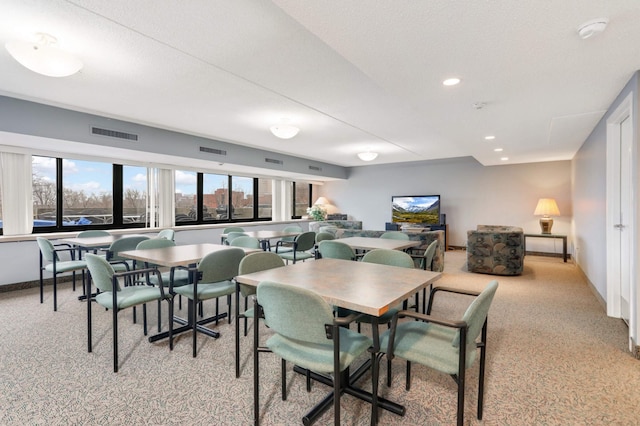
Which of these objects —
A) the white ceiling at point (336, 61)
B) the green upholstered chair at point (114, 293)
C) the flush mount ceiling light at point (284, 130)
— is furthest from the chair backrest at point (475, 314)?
the flush mount ceiling light at point (284, 130)

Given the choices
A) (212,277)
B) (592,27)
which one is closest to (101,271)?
(212,277)

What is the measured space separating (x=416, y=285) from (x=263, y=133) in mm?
4410

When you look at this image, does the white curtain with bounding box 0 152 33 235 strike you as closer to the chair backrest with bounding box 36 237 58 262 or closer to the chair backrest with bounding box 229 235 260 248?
the chair backrest with bounding box 36 237 58 262

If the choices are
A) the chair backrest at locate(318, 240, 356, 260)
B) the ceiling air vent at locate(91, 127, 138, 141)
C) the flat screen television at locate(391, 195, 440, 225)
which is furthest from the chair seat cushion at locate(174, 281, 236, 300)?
the flat screen television at locate(391, 195, 440, 225)

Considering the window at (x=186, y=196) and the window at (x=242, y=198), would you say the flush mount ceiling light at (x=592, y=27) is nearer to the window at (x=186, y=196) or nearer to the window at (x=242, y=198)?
the window at (x=186, y=196)

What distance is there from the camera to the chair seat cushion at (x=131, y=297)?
2.48m

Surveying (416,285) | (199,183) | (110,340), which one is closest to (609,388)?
(416,285)

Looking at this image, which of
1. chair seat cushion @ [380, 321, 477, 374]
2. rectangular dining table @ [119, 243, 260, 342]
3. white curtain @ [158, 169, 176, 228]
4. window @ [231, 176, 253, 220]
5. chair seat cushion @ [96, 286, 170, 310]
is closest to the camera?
chair seat cushion @ [380, 321, 477, 374]

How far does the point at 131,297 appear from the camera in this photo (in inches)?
102

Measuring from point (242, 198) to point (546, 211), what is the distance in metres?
7.51

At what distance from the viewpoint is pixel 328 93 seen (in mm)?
3592

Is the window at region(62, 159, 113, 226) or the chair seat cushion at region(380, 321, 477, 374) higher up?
the window at region(62, 159, 113, 226)

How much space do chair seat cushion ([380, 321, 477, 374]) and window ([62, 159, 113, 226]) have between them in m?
6.07

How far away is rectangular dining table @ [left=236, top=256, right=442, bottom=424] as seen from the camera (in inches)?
62.9
